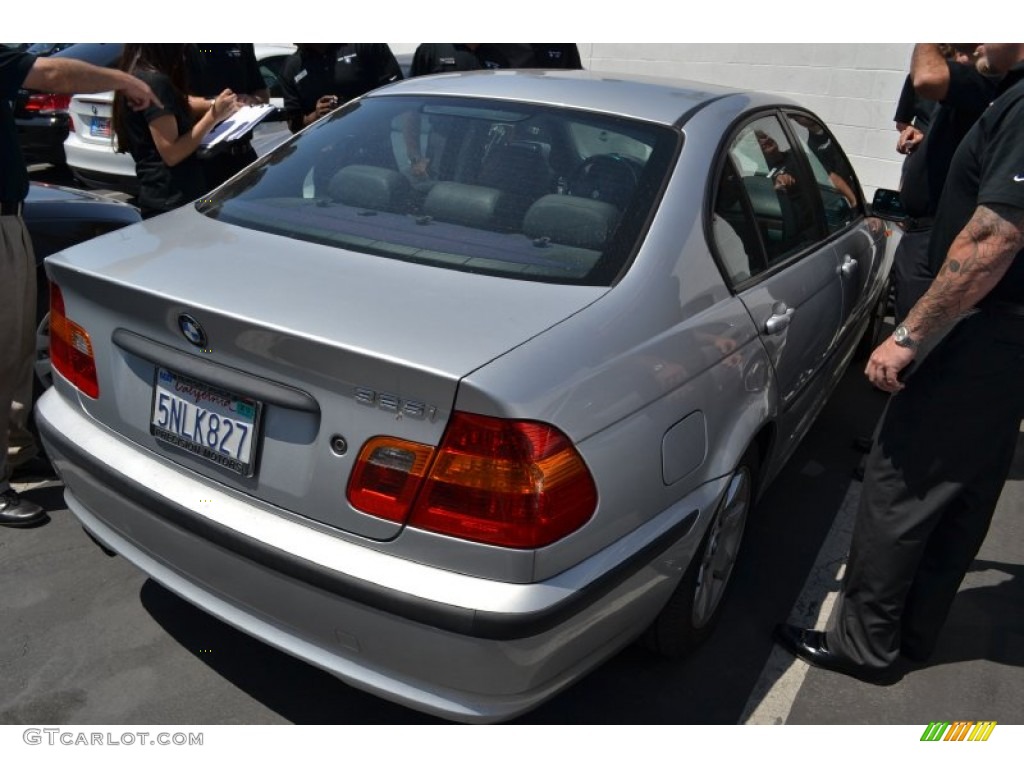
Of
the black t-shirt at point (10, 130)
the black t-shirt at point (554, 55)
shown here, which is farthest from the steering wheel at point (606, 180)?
the black t-shirt at point (554, 55)

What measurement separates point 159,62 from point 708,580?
305 cm

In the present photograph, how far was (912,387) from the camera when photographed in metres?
2.51

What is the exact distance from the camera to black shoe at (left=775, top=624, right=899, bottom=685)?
2.74 m

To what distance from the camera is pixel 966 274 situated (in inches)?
87.4

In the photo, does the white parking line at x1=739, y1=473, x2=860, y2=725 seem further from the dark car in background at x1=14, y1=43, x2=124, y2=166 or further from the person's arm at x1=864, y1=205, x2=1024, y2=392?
the dark car in background at x1=14, y1=43, x2=124, y2=166

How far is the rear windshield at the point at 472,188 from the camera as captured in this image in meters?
2.32

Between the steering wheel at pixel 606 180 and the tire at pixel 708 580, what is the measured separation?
823mm

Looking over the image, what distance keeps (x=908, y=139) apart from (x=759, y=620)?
9.10ft

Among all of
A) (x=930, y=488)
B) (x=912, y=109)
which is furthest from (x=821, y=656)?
(x=912, y=109)

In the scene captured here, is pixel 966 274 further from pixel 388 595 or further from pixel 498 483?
pixel 388 595

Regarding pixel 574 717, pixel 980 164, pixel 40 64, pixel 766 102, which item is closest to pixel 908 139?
pixel 766 102

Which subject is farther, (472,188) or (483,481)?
→ (472,188)

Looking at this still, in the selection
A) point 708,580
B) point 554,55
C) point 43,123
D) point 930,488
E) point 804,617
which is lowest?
point 804,617
